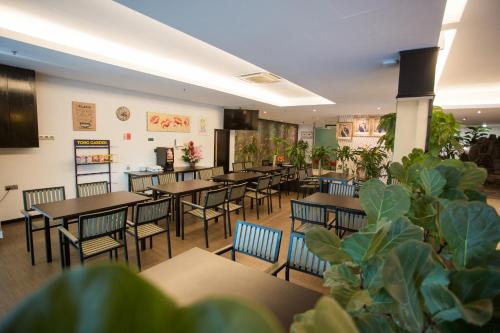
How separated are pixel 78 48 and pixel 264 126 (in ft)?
28.5

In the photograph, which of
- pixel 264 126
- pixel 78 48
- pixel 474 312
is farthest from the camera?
pixel 264 126

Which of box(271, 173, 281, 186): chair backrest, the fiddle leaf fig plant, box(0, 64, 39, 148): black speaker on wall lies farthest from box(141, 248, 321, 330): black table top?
box(0, 64, 39, 148): black speaker on wall

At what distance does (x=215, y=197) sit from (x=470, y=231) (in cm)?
333

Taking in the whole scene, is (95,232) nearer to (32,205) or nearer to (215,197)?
(32,205)

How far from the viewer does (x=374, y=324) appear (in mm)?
511

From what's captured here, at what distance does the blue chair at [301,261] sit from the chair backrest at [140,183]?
3.27 m

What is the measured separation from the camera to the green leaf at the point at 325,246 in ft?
2.37

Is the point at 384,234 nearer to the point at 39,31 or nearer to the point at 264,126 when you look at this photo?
the point at 39,31

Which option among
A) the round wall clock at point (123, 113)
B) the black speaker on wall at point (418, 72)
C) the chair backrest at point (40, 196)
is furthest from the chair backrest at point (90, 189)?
the black speaker on wall at point (418, 72)

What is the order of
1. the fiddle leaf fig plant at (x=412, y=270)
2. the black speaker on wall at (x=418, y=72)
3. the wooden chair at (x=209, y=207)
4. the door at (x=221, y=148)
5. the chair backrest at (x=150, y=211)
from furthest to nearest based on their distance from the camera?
1. the door at (x=221, y=148)
2. the wooden chair at (x=209, y=207)
3. the chair backrest at (x=150, y=211)
4. the black speaker on wall at (x=418, y=72)
5. the fiddle leaf fig plant at (x=412, y=270)

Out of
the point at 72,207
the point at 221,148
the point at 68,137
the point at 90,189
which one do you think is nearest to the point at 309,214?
the point at 72,207

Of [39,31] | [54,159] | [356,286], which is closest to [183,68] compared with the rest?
[39,31]

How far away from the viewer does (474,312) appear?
0.41 meters

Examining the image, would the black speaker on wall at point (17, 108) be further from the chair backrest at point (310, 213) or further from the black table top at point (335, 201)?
the black table top at point (335, 201)
